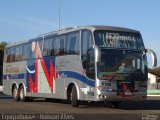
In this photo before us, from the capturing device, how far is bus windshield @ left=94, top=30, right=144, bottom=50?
21516 mm

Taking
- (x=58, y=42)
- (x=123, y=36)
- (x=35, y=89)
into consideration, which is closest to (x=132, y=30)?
(x=123, y=36)

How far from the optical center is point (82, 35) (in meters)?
22.3

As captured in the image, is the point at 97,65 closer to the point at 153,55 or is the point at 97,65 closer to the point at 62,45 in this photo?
the point at 153,55

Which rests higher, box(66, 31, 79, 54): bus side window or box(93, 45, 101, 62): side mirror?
box(66, 31, 79, 54): bus side window

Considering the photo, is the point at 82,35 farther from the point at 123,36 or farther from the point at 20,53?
the point at 20,53

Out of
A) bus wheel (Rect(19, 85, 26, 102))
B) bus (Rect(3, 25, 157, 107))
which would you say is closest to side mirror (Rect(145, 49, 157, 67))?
bus (Rect(3, 25, 157, 107))

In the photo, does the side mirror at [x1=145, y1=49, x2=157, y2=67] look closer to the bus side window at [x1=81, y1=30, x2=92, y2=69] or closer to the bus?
the bus

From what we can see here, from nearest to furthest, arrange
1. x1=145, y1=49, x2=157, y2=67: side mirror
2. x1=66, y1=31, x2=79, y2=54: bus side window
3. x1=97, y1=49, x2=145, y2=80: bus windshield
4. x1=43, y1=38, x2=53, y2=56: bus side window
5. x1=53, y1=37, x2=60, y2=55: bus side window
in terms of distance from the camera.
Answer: x1=97, y1=49, x2=145, y2=80: bus windshield < x1=145, y1=49, x2=157, y2=67: side mirror < x1=66, y1=31, x2=79, y2=54: bus side window < x1=53, y1=37, x2=60, y2=55: bus side window < x1=43, y1=38, x2=53, y2=56: bus side window

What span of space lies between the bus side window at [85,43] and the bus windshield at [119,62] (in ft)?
2.70

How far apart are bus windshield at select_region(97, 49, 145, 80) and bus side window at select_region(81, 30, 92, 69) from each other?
82 cm

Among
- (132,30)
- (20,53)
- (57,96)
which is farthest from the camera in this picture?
(20,53)

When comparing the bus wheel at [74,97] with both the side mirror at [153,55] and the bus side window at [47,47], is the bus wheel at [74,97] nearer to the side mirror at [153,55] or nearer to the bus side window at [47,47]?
the bus side window at [47,47]

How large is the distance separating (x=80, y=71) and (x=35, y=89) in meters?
6.33

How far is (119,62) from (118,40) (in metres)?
1.13
